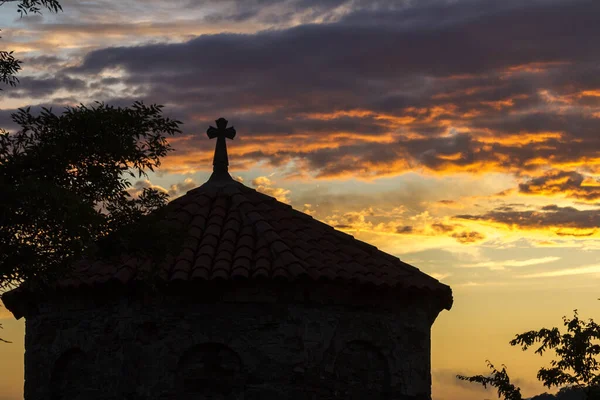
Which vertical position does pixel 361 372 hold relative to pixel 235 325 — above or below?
below

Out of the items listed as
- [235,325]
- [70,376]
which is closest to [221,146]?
[235,325]

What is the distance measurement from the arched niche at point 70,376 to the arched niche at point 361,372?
3594 millimetres

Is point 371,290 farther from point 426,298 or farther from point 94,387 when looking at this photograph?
point 94,387

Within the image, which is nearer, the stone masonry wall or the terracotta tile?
the stone masonry wall

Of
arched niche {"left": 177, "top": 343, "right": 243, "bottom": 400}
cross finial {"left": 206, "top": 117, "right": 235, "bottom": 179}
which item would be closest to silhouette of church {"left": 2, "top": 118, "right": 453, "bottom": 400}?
arched niche {"left": 177, "top": 343, "right": 243, "bottom": 400}

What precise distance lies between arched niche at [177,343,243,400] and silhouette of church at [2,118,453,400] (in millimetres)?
13

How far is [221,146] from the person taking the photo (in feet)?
50.0

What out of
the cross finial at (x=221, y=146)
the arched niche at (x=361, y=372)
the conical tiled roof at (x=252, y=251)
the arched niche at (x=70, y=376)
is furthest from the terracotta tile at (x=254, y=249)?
the arched niche at (x=70, y=376)

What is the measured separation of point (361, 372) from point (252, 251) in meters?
2.30

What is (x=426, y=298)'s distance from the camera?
1345 centimetres

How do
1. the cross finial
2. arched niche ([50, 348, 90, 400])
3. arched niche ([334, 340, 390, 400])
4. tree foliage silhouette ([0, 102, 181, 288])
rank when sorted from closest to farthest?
tree foliage silhouette ([0, 102, 181, 288]), arched niche ([334, 340, 390, 400]), arched niche ([50, 348, 90, 400]), the cross finial

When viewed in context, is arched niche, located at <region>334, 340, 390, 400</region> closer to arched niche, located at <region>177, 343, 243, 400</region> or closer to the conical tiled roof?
the conical tiled roof

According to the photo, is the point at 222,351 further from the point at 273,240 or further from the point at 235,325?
the point at 273,240

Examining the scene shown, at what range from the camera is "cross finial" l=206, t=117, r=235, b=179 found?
1501cm
